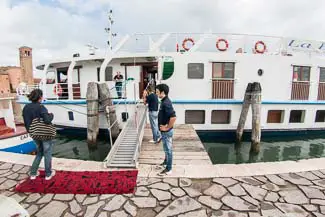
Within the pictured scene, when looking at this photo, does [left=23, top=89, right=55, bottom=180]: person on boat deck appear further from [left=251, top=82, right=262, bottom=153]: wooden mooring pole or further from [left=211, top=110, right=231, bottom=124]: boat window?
[left=251, top=82, right=262, bottom=153]: wooden mooring pole

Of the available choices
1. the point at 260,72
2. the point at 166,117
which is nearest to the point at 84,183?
the point at 166,117

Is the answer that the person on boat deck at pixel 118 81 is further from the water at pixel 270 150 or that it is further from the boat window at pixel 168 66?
the water at pixel 270 150

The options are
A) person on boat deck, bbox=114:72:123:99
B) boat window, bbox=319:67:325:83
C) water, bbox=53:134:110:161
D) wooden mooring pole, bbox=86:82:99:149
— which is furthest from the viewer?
boat window, bbox=319:67:325:83

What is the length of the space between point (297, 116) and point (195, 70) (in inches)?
246

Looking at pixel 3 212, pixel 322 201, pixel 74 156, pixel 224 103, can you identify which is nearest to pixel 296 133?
pixel 224 103

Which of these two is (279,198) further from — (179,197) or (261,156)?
(261,156)

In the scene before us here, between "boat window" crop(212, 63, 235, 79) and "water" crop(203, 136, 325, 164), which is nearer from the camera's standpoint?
"water" crop(203, 136, 325, 164)

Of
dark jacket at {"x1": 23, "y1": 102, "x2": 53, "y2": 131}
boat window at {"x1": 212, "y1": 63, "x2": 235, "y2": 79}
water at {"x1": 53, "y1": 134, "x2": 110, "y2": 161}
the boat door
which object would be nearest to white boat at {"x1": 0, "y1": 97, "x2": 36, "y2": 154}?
water at {"x1": 53, "y1": 134, "x2": 110, "y2": 161}

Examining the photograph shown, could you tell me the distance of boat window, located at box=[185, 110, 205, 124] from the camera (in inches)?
350

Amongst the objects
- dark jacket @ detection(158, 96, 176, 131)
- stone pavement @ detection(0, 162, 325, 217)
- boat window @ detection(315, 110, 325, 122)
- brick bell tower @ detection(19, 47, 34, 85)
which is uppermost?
brick bell tower @ detection(19, 47, 34, 85)

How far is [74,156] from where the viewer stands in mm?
7742

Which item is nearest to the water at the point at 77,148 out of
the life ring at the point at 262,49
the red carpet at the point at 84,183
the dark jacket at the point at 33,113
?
the red carpet at the point at 84,183

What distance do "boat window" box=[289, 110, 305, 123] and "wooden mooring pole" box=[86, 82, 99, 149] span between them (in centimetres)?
1005

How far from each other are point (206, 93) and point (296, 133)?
5533 millimetres
